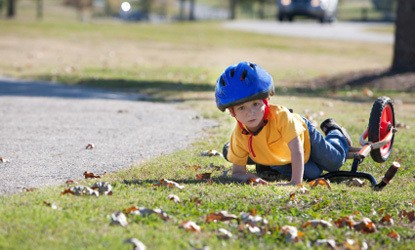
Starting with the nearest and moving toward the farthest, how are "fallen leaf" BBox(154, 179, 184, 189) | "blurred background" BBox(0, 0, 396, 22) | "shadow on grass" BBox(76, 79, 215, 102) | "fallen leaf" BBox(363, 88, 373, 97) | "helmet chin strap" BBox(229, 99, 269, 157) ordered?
1. "fallen leaf" BBox(154, 179, 184, 189)
2. "helmet chin strap" BBox(229, 99, 269, 157)
3. "shadow on grass" BBox(76, 79, 215, 102)
4. "fallen leaf" BBox(363, 88, 373, 97)
5. "blurred background" BBox(0, 0, 396, 22)

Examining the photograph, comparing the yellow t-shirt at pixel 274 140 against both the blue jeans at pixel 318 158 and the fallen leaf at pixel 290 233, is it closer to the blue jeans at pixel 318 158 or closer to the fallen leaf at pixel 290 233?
the blue jeans at pixel 318 158

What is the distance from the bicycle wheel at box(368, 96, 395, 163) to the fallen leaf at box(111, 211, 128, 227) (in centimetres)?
→ 318

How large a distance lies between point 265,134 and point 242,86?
0.52 m

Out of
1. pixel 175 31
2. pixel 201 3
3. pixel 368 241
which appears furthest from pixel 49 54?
pixel 201 3

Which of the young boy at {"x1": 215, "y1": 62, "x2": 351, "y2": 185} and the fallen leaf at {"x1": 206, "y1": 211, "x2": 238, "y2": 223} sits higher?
the young boy at {"x1": 215, "y1": 62, "x2": 351, "y2": 185}

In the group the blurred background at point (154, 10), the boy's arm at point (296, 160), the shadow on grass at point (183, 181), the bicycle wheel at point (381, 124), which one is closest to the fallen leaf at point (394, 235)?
the boy's arm at point (296, 160)

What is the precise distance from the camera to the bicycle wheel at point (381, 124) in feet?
25.2

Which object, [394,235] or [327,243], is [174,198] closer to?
[327,243]

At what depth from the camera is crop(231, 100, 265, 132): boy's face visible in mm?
6645

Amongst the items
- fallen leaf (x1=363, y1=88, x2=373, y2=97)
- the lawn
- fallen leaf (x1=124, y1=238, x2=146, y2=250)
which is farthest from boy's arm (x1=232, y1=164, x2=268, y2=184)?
fallen leaf (x1=363, y1=88, x2=373, y2=97)

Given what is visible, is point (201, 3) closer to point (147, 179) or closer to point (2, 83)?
point (2, 83)

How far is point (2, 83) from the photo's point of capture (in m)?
16.0

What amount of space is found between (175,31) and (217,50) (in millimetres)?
11976

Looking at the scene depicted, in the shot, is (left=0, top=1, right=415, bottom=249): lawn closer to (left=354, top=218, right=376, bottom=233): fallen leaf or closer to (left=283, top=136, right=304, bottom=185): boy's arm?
(left=354, top=218, right=376, bottom=233): fallen leaf
